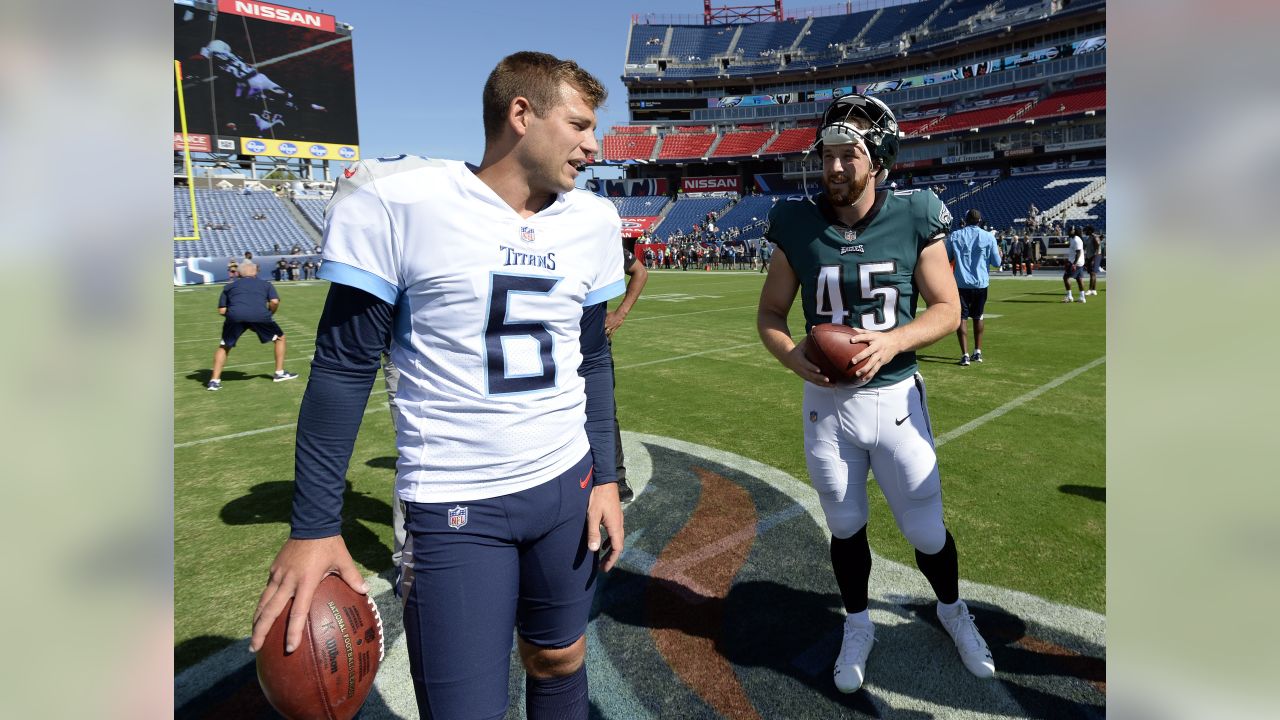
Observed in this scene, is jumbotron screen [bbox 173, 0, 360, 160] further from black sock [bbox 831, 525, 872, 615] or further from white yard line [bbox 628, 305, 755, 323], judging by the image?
black sock [bbox 831, 525, 872, 615]

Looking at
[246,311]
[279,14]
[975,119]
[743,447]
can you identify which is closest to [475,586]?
[743,447]

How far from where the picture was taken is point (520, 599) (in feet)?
6.18

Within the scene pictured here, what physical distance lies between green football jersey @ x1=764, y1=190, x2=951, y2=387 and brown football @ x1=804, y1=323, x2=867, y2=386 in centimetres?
19

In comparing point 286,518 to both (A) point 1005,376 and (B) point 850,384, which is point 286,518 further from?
(A) point 1005,376

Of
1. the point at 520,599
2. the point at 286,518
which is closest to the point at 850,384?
the point at 520,599

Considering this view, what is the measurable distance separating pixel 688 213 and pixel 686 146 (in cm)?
909

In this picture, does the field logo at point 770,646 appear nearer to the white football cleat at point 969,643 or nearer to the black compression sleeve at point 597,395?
the white football cleat at point 969,643

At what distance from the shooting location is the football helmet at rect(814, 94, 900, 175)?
2.45 m

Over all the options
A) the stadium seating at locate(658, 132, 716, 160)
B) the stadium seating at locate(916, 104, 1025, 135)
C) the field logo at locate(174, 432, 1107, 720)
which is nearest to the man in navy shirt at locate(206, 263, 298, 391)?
the field logo at locate(174, 432, 1107, 720)

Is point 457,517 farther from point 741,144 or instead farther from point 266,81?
point 741,144

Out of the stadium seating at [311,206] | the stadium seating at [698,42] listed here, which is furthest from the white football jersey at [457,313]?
the stadium seating at [698,42]

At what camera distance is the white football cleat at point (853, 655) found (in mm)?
2596
